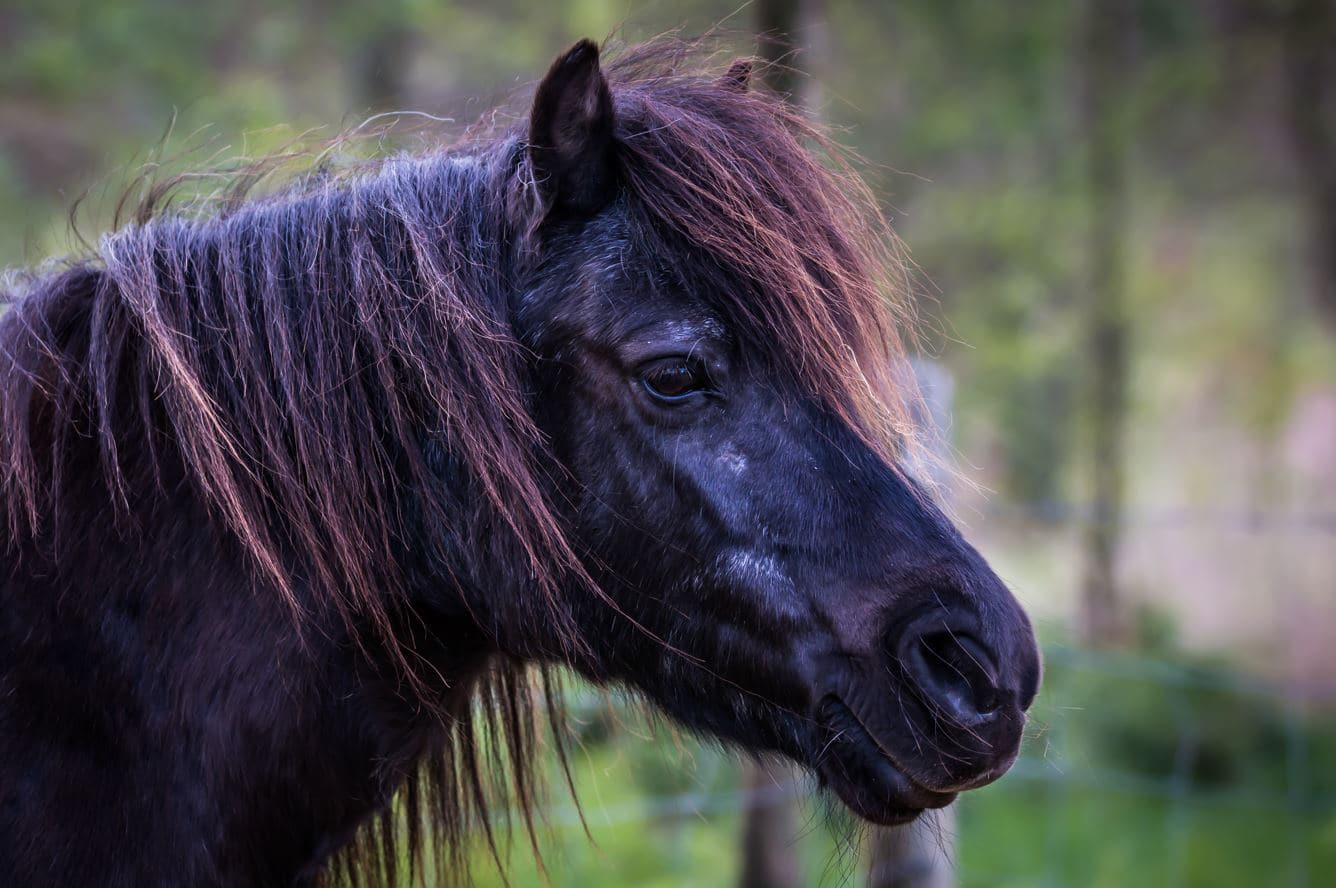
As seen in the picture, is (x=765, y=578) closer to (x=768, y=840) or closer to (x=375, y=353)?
(x=375, y=353)

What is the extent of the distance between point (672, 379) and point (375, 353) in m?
0.51

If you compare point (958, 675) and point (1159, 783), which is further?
point (1159, 783)

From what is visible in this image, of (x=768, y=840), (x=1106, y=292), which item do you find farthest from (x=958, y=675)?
(x=1106, y=292)

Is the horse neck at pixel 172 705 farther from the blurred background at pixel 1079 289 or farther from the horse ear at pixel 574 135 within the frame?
the blurred background at pixel 1079 289

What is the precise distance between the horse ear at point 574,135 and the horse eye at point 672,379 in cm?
34

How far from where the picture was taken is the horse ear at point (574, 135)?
1.77 m

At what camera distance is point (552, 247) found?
6.24 ft

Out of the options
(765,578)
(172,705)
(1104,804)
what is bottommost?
(1104,804)

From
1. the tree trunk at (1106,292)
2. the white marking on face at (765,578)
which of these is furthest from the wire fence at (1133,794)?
the white marking on face at (765,578)

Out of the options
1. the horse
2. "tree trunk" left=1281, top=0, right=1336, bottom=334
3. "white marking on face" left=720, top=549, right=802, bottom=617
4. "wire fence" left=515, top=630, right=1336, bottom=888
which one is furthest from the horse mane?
"tree trunk" left=1281, top=0, right=1336, bottom=334

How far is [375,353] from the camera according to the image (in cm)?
184

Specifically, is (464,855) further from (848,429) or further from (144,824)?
(848,429)

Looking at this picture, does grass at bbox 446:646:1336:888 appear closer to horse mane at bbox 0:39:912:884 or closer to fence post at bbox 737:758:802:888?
fence post at bbox 737:758:802:888

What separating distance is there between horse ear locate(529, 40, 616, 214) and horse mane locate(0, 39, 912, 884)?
4 centimetres
